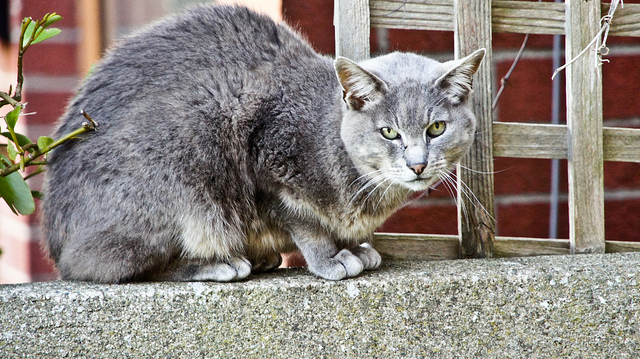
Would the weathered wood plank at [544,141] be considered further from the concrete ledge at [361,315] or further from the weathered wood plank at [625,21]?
the concrete ledge at [361,315]

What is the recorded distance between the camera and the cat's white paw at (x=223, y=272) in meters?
1.86

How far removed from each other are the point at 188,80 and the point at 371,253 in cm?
81

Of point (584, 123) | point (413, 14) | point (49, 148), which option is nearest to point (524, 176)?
point (584, 123)

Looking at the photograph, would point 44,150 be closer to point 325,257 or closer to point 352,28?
point 325,257

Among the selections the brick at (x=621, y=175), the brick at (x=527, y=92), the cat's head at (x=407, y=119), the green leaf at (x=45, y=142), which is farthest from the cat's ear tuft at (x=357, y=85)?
the brick at (x=621, y=175)

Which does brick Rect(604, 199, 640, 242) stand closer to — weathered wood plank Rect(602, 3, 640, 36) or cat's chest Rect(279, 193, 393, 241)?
weathered wood plank Rect(602, 3, 640, 36)


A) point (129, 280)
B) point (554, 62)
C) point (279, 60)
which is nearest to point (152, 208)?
point (129, 280)

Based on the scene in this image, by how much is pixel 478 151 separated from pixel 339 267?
677mm

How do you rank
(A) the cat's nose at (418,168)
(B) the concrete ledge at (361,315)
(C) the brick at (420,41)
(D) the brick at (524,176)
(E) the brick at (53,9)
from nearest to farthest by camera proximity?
(B) the concrete ledge at (361,315)
(A) the cat's nose at (418,168)
(E) the brick at (53,9)
(C) the brick at (420,41)
(D) the brick at (524,176)

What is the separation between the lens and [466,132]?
75.5 inches

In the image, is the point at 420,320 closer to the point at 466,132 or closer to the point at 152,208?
the point at 466,132

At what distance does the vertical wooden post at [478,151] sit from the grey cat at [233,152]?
21 centimetres

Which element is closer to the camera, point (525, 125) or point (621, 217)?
point (525, 125)

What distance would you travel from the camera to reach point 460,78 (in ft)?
6.12
